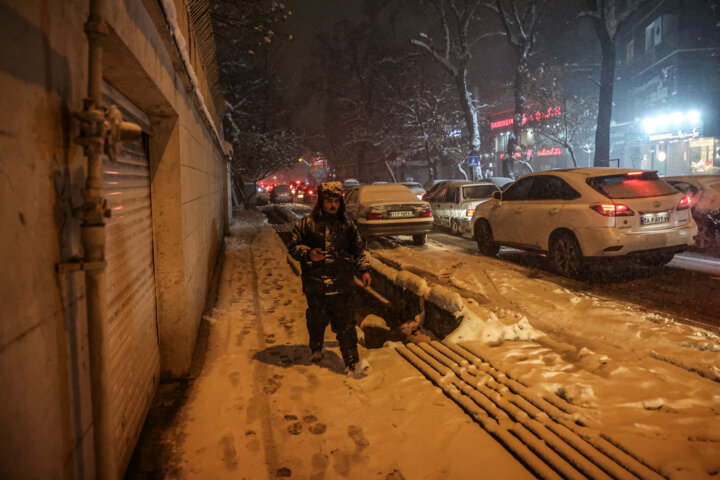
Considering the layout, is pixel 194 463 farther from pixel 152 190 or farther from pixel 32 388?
pixel 152 190

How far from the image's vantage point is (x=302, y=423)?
11.0ft

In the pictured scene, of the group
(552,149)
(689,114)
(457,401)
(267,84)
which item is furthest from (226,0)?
(552,149)

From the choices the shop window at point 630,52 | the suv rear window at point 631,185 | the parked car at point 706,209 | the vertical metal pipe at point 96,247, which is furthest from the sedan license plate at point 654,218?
the shop window at point 630,52

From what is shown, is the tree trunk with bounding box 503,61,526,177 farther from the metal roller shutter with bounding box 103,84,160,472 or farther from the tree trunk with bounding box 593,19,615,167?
the metal roller shutter with bounding box 103,84,160,472

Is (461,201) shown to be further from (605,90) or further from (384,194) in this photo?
(605,90)

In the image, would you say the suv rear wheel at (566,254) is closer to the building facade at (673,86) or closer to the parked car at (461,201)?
the parked car at (461,201)

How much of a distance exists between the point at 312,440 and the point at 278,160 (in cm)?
3737

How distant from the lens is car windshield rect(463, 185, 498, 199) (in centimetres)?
1324

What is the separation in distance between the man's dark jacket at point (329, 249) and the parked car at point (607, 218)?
4.61m

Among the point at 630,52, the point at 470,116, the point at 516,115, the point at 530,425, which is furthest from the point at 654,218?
the point at 630,52

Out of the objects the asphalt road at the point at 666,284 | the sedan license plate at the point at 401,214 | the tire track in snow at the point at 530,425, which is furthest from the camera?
→ the sedan license plate at the point at 401,214

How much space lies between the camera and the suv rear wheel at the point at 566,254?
24.3 feet

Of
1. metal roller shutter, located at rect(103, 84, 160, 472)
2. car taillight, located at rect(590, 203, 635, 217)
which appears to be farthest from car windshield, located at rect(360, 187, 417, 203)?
metal roller shutter, located at rect(103, 84, 160, 472)

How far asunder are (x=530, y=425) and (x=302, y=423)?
166 centimetres
